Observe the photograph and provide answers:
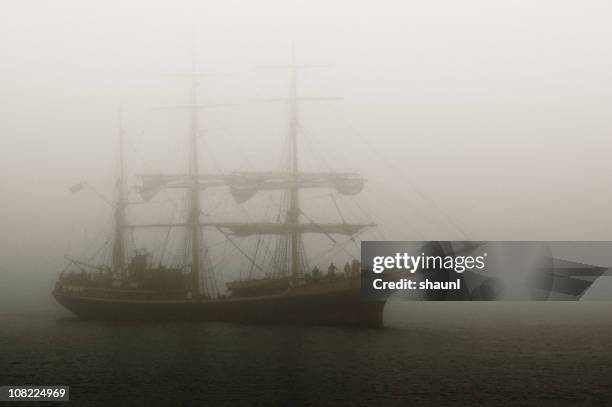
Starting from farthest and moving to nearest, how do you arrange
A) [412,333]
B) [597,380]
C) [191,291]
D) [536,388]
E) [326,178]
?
[191,291] → [326,178] → [412,333] → [597,380] → [536,388]

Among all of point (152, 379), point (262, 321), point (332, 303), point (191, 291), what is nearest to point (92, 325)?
point (191, 291)

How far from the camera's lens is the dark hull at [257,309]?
57812 mm

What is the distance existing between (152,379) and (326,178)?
30.2 m

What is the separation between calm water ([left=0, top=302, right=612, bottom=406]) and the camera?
103 feet

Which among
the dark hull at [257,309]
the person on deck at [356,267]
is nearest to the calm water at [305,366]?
the dark hull at [257,309]

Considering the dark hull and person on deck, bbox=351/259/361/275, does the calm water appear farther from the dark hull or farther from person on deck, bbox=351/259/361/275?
person on deck, bbox=351/259/361/275

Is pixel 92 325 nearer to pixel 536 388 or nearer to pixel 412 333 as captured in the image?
A: pixel 412 333

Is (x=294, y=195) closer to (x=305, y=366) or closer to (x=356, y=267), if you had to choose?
(x=356, y=267)

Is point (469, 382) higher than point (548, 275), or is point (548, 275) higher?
point (548, 275)

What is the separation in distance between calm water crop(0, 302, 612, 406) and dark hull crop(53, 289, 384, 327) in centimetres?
251

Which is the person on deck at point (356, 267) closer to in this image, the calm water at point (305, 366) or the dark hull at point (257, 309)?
the dark hull at point (257, 309)

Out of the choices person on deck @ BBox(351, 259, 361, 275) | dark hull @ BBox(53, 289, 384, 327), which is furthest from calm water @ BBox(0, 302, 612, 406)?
person on deck @ BBox(351, 259, 361, 275)

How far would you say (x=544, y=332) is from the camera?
67438 mm

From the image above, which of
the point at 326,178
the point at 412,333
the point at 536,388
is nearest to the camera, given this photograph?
the point at 536,388
